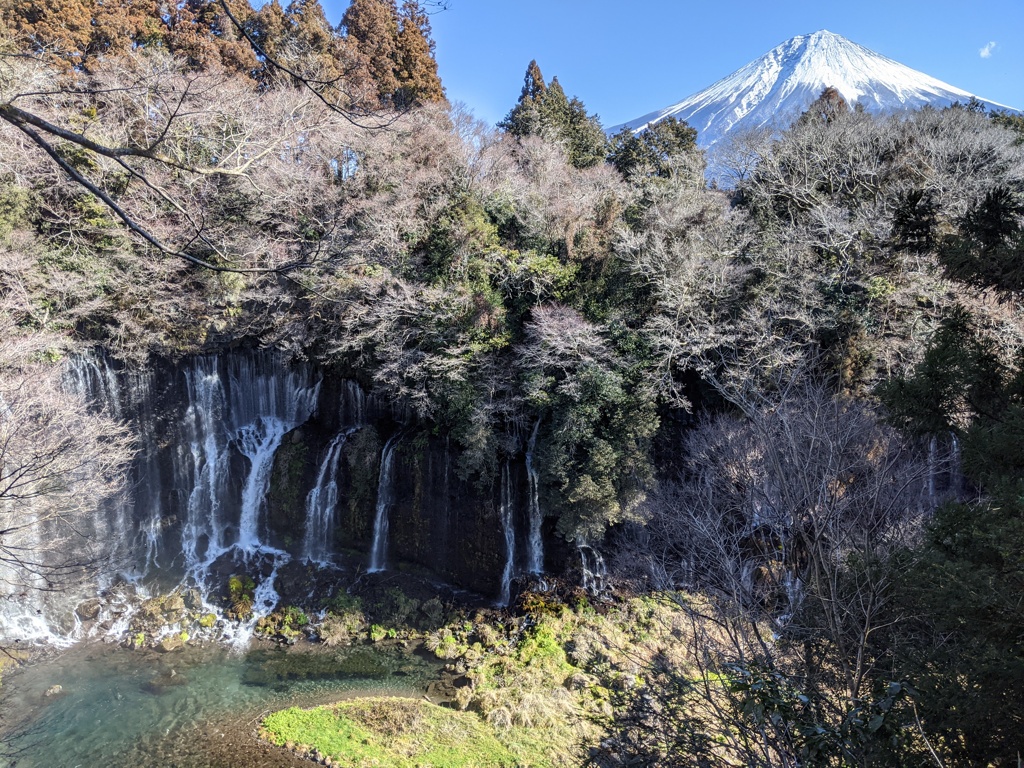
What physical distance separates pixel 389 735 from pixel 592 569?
5.90 m

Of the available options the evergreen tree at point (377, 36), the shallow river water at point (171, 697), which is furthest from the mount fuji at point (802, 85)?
the shallow river water at point (171, 697)

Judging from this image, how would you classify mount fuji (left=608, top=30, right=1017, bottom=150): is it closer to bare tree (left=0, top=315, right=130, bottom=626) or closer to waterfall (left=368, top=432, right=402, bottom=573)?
waterfall (left=368, top=432, right=402, bottom=573)

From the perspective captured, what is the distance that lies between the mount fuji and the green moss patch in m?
31.1

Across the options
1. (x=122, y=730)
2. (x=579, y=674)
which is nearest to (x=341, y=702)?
(x=122, y=730)

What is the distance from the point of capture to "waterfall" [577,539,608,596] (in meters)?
13.6

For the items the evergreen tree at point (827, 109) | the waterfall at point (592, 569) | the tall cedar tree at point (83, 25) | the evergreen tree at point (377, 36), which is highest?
the evergreen tree at point (377, 36)

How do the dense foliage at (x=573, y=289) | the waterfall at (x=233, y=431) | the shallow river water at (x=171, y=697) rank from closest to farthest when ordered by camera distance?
the shallow river water at (x=171, y=697) < the dense foliage at (x=573, y=289) < the waterfall at (x=233, y=431)

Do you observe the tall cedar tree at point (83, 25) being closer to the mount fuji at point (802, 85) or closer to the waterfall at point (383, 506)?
the waterfall at point (383, 506)

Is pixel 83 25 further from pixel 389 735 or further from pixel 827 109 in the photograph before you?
pixel 827 109

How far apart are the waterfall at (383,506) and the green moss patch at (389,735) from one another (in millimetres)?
4718

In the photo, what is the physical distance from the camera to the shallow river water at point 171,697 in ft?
31.6

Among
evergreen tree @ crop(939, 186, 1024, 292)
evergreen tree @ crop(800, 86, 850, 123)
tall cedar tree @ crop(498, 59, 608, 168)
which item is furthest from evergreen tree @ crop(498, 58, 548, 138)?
evergreen tree @ crop(939, 186, 1024, 292)

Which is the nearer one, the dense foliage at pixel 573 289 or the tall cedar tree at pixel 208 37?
the dense foliage at pixel 573 289

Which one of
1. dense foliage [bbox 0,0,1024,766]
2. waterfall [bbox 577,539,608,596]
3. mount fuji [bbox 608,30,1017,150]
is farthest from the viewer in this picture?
mount fuji [bbox 608,30,1017,150]
